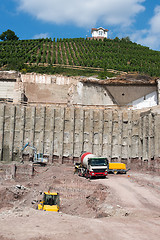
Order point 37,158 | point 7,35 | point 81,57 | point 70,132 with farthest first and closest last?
point 7,35, point 81,57, point 70,132, point 37,158

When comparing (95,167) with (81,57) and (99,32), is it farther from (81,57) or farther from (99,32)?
(99,32)

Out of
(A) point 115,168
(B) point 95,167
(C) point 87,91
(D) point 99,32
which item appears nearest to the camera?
(B) point 95,167

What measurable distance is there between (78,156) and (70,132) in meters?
2.90

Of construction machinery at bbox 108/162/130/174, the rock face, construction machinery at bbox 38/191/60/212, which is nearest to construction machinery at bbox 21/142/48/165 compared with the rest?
construction machinery at bbox 108/162/130/174

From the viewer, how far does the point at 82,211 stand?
45.6ft

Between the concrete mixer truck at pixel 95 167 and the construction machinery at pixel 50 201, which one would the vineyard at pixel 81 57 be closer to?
the concrete mixer truck at pixel 95 167

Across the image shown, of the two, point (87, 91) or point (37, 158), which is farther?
point (87, 91)

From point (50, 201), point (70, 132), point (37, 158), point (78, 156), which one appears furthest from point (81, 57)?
point (50, 201)

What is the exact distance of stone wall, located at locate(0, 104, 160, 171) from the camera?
30.6m

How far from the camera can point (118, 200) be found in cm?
1509

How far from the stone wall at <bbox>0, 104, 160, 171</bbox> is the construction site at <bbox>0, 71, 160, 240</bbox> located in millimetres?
114

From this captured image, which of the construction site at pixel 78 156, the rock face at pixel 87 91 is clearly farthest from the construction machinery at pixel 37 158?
the rock face at pixel 87 91

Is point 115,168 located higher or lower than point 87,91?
lower

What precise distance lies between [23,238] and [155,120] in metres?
20.5
